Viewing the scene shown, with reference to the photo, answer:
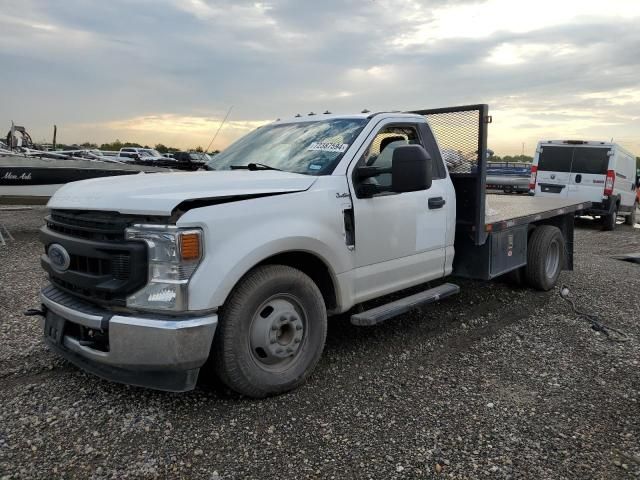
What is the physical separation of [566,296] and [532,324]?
1.38 meters

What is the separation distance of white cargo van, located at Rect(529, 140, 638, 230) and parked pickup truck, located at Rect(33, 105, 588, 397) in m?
10.3

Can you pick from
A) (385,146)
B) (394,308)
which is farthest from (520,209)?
(394,308)

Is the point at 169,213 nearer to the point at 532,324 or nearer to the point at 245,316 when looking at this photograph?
the point at 245,316

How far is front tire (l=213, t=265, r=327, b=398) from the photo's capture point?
128 inches

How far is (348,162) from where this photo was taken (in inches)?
158

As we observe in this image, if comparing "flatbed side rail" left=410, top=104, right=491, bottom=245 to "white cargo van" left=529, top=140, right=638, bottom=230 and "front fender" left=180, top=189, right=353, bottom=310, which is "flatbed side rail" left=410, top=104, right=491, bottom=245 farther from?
"white cargo van" left=529, top=140, right=638, bottom=230

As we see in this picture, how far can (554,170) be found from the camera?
1427cm

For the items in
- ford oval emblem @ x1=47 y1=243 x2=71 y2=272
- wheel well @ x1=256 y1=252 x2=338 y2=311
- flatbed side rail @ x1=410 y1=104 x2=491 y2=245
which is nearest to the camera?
ford oval emblem @ x1=47 y1=243 x2=71 y2=272

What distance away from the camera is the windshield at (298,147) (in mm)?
4060

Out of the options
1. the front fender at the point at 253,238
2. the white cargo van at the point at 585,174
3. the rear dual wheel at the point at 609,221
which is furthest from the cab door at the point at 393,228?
the rear dual wheel at the point at 609,221

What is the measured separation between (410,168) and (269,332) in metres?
1.51

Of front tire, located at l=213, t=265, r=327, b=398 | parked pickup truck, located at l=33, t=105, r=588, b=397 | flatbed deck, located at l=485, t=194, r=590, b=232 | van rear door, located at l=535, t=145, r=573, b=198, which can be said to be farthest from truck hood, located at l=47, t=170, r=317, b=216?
van rear door, located at l=535, t=145, r=573, b=198

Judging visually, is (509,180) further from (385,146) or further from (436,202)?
(385,146)

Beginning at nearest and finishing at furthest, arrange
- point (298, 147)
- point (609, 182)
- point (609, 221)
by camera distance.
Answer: point (298, 147) → point (609, 182) → point (609, 221)
